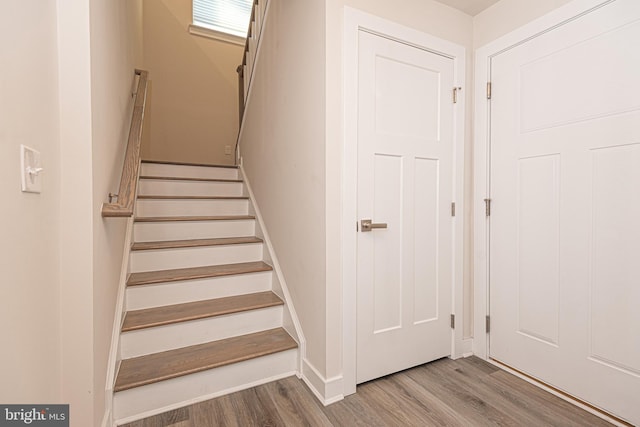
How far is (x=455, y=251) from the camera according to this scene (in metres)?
2.12

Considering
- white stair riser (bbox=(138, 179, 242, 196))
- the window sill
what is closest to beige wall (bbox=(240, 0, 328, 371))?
white stair riser (bbox=(138, 179, 242, 196))

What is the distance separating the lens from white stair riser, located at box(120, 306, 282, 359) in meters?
1.74

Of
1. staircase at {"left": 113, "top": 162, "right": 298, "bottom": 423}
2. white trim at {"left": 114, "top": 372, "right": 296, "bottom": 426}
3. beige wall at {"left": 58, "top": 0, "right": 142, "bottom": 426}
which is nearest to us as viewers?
beige wall at {"left": 58, "top": 0, "right": 142, "bottom": 426}

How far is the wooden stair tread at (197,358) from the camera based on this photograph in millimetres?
1571

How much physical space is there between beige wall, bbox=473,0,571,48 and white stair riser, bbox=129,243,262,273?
225 centimetres

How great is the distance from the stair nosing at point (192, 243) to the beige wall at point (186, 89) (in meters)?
1.96

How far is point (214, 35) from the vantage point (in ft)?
14.4

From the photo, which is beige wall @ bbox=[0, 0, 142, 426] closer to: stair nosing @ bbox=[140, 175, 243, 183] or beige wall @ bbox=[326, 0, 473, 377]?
beige wall @ bbox=[326, 0, 473, 377]

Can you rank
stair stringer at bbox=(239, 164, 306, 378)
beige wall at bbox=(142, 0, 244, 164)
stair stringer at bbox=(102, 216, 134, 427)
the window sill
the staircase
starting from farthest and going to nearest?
the window sill < beige wall at bbox=(142, 0, 244, 164) < stair stringer at bbox=(239, 164, 306, 378) < the staircase < stair stringer at bbox=(102, 216, 134, 427)

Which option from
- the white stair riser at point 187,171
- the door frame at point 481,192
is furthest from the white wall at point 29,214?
the door frame at point 481,192

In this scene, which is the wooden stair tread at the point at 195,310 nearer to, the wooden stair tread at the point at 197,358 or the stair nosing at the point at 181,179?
the wooden stair tread at the point at 197,358

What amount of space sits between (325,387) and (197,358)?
734mm

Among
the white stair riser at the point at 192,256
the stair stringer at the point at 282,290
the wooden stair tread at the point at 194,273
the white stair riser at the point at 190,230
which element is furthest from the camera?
the white stair riser at the point at 190,230

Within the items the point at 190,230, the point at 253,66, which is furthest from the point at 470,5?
the point at 190,230
